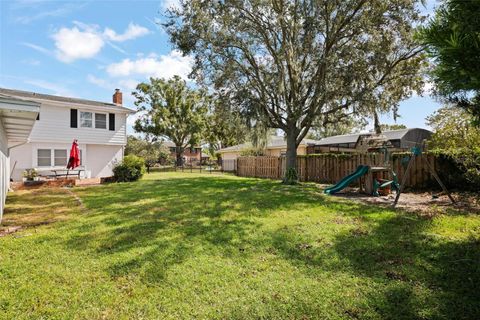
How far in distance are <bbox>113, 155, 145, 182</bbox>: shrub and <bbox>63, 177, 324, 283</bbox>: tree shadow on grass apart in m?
6.51

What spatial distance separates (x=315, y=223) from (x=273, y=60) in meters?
11.2

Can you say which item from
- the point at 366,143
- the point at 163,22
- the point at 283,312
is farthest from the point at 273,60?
the point at 283,312

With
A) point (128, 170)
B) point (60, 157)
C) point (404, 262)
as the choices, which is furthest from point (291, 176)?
point (60, 157)

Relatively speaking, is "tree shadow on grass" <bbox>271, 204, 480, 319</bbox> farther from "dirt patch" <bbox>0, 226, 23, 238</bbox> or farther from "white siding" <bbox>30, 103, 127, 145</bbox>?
"white siding" <bbox>30, 103, 127, 145</bbox>

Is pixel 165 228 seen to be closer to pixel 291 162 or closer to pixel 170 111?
pixel 291 162

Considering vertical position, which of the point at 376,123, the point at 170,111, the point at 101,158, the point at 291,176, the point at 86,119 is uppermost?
the point at 170,111

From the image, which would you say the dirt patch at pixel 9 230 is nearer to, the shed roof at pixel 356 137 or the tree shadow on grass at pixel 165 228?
the tree shadow on grass at pixel 165 228

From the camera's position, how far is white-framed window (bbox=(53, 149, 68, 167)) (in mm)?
16656

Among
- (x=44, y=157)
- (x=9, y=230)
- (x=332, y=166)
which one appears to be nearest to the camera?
(x=9, y=230)

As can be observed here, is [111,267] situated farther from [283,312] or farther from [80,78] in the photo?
[80,78]

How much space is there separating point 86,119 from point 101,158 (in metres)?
2.69

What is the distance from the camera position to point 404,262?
160 inches

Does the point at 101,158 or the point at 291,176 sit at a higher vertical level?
the point at 101,158

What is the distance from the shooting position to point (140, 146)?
3491 centimetres
